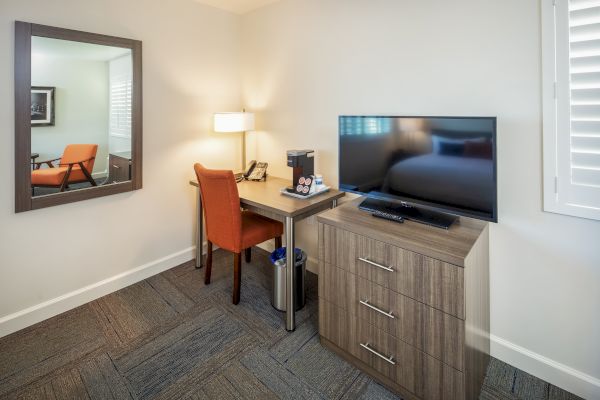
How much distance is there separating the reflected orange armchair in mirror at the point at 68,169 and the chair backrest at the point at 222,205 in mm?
742

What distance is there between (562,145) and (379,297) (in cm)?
113

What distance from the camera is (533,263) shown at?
5.51 feet

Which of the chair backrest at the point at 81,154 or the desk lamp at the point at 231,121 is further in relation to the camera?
the desk lamp at the point at 231,121

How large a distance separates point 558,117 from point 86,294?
3165 mm

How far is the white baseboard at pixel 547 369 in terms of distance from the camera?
1566 millimetres

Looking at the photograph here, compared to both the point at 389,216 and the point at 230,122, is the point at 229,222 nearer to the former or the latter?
the point at 230,122

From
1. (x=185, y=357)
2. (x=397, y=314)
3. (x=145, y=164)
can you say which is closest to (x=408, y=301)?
(x=397, y=314)

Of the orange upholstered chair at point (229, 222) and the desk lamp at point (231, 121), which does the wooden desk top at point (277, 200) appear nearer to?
the orange upholstered chair at point (229, 222)

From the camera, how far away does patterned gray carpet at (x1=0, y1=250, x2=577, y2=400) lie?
1.66m

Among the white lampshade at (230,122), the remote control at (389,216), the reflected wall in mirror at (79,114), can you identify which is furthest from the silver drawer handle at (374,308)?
the reflected wall in mirror at (79,114)

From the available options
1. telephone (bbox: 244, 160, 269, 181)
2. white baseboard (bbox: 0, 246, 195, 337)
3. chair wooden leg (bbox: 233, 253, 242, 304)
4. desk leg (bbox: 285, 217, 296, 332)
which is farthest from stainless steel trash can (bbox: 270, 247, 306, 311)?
white baseboard (bbox: 0, 246, 195, 337)

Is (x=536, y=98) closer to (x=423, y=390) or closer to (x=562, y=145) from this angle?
(x=562, y=145)

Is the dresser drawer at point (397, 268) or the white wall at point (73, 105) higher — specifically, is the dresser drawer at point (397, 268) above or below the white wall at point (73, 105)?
below

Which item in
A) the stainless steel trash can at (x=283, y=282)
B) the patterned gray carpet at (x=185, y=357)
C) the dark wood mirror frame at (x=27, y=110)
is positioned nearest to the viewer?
the patterned gray carpet at (x=185, y=357)
